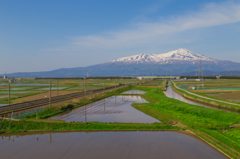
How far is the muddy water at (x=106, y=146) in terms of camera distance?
17625 mm

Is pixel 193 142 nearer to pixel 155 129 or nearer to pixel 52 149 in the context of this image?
pixel 155 129

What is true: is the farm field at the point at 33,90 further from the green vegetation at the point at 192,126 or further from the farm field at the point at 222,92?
the farm field at the point at 222,92

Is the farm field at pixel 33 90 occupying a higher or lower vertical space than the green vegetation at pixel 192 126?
higher


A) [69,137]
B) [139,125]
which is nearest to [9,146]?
[69,137]

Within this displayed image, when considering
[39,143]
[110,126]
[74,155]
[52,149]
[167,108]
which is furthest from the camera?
[167,108]

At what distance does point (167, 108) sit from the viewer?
3869 centimetres

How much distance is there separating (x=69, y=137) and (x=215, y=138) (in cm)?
1622

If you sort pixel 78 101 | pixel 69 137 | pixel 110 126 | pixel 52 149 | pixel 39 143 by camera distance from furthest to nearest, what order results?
pixel 78 101
pixel 110 126
pixel 69 137
pixel 39 143
pixel 52 149

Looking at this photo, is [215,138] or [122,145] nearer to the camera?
[122,145]

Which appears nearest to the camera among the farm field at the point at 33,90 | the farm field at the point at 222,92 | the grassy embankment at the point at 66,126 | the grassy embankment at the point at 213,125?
the grassy embankment at the point at 213,125

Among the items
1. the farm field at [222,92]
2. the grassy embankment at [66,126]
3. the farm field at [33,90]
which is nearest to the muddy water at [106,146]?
the grassy embankment at [66,126]

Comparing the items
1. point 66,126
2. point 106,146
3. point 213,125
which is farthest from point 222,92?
point 106,146

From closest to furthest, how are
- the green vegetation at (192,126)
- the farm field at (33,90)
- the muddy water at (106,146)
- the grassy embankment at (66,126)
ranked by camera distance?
the muddy water at (106,146) → the green vegetation at (192,126) → the grassy embankment at (66,126) → the farm field at (33,90)

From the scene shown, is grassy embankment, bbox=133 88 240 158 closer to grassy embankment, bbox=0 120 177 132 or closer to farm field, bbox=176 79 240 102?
grassy embankment, bbox=0 120 177 132
